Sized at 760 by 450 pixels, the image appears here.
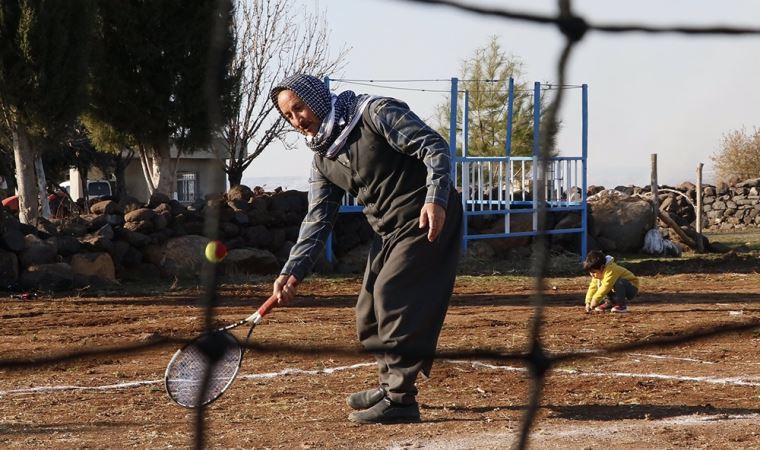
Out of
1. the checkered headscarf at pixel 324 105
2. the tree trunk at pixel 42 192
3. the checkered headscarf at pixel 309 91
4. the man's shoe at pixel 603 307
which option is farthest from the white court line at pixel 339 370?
the tree trunk at pixel 42 192

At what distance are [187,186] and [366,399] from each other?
77.2 feet

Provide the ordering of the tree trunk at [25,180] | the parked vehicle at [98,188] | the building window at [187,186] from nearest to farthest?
1. the tree trunk at [25,180]
2. the building window at [187,186]
3. the parked vehicle at [98,188]

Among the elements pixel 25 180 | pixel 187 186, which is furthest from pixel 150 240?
Answer: pixel 187 186

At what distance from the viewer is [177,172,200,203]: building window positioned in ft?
87.5

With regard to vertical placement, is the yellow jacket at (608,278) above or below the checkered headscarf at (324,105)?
below

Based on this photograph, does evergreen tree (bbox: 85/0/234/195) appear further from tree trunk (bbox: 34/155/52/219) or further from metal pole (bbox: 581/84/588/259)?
metal pole (bbox: 581/84/588/259)

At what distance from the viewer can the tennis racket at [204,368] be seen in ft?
13.3

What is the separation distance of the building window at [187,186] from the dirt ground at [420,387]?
1794cm

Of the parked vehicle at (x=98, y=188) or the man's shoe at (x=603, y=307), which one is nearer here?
the man's shoe at (x=603, y=307)

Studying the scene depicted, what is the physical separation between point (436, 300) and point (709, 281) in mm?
8148

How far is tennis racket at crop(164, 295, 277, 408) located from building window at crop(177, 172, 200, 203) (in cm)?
2214

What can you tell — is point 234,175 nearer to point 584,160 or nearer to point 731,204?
point 584,160

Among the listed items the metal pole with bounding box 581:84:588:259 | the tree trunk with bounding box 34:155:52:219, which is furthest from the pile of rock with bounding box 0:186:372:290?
the tree trunk with bounding box 34:155:52:219

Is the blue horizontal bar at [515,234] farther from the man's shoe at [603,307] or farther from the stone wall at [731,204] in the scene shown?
the stone wall at [731,204]
